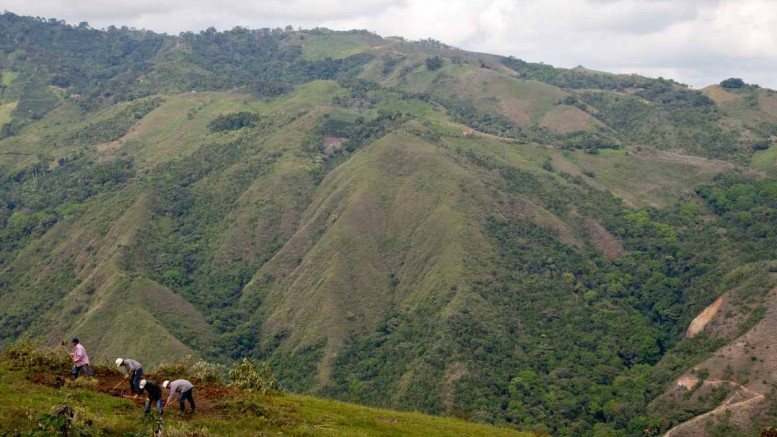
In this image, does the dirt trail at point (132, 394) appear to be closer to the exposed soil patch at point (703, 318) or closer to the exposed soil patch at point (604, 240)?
the exposed soil patch at point (703, 318)

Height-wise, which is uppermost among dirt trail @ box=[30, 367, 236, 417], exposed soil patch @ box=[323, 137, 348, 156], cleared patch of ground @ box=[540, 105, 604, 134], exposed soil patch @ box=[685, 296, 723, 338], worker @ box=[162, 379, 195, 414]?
cleared patch of ground @ box=[540, 105, 604, 134]

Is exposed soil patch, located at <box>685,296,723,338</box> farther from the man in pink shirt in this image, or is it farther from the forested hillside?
the man in pink shirt

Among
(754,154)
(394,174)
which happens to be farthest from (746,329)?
(754,154)

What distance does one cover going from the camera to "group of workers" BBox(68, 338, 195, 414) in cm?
2633

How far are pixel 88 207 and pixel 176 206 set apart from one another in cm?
1504

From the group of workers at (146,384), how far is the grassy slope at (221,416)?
1.91 ft

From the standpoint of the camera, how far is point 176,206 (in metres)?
128

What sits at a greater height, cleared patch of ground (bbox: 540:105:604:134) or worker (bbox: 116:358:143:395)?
cleared patch of ground (bbox: 540:105:604:134)

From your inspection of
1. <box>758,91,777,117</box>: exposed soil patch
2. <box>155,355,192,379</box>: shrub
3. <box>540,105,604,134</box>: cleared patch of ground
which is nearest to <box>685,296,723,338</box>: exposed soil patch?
<box>155,355,192,379</box>: shrub

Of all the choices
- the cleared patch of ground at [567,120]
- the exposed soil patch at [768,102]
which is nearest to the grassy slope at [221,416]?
the cleared patch of ground at [567,120]

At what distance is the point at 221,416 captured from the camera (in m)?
28.5

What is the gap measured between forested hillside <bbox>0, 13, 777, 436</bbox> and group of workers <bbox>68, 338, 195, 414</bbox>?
35961 mm

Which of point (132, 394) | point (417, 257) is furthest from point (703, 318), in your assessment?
point (132, 394)

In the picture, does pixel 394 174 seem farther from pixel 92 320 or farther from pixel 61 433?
pixel 61 433
